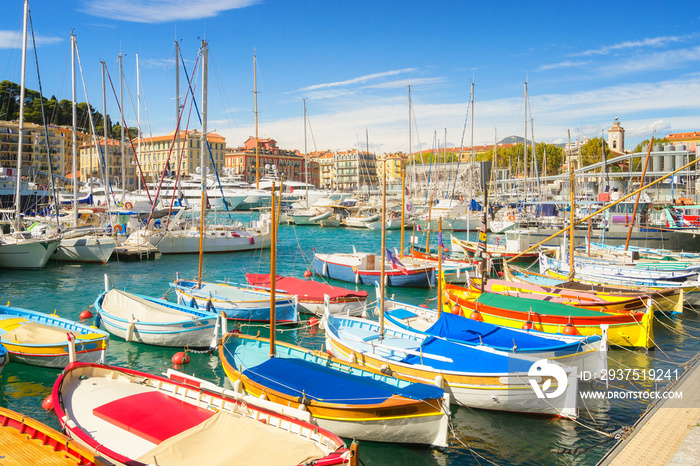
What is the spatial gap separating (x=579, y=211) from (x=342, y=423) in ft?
179

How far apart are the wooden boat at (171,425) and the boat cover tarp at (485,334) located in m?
7.53

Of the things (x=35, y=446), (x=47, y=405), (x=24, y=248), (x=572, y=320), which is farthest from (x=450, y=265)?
(x=24, y=248)

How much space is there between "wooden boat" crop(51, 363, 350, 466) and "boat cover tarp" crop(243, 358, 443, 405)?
5.23 feet

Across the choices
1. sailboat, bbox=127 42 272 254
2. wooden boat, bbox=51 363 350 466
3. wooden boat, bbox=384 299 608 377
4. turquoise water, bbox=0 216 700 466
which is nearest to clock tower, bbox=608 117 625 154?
sailboat, bbox=127 42 272 254

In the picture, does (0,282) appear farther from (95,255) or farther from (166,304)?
(166,304)

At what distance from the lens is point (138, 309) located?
2020 centimetres

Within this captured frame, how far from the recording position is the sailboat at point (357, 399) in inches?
441

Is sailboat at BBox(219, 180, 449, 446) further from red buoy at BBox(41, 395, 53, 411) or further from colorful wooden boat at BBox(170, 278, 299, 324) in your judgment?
colorful wooden boat at BBox(170, 278, 299, 324)

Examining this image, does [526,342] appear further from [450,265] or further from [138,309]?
[450,265]

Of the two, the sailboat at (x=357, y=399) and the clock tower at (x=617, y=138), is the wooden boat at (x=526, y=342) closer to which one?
the sailboat at (x=357, y=399)

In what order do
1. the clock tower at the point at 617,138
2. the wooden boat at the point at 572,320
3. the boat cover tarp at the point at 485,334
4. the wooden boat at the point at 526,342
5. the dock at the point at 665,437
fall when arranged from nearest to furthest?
the dock at the point at 665,437 → the wooden boat at the point at 526,342 → the boat cover tarp at the point at 485,334 → the wooden boat at the point at 572,320 → the clock tower at the point at 617,138

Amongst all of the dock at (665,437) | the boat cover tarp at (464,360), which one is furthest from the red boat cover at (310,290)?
the dock at (665,437)

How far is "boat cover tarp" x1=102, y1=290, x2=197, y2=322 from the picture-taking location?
1958 cm

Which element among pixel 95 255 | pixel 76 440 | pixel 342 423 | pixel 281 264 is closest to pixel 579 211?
pixel 281 264
